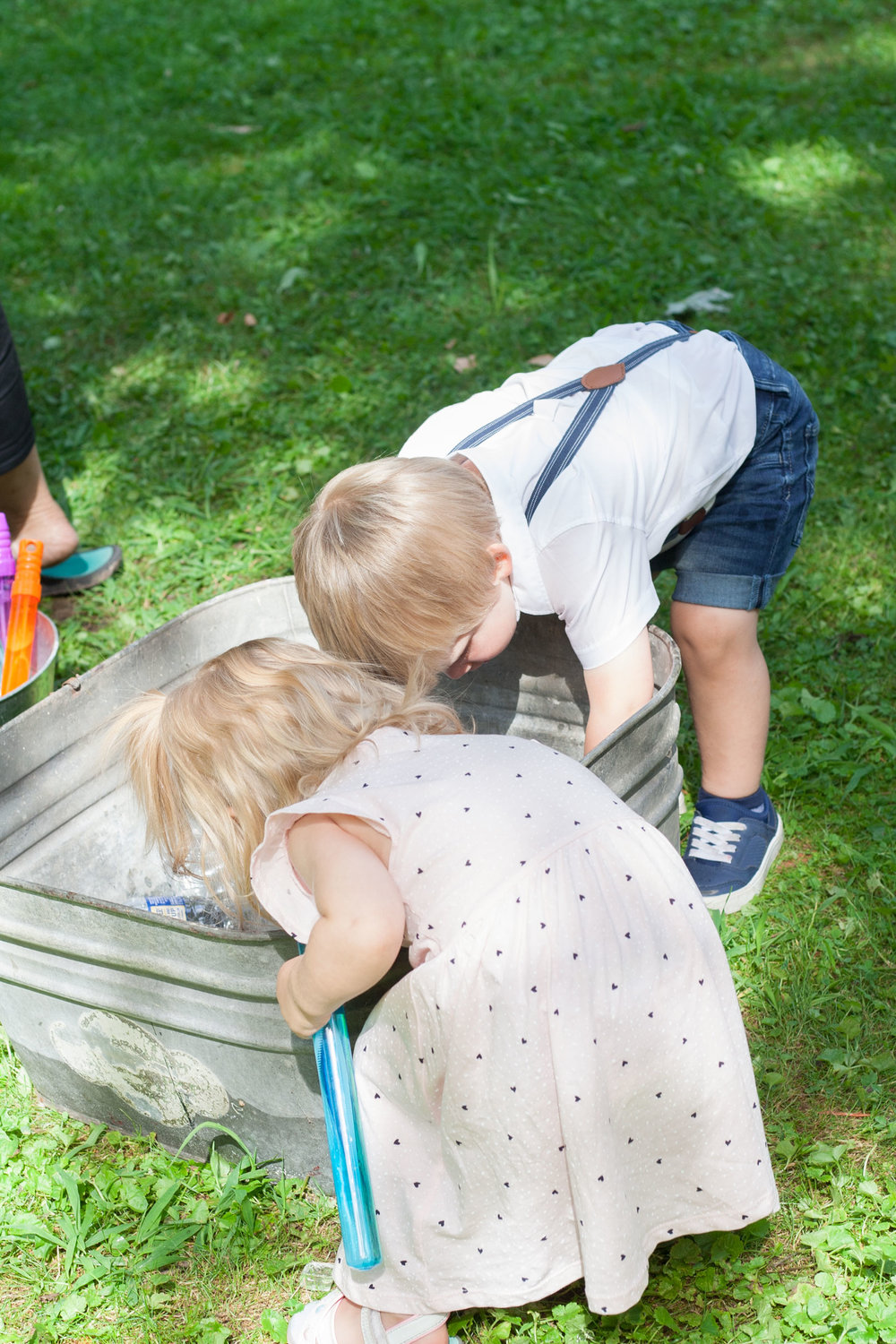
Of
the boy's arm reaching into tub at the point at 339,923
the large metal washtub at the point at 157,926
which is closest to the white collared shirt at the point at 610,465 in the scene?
the large metal washtub at the point at 157,926

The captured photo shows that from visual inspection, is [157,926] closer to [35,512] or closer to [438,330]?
[35,512]

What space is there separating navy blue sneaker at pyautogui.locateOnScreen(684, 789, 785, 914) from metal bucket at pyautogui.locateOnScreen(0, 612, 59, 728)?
107 centimetres

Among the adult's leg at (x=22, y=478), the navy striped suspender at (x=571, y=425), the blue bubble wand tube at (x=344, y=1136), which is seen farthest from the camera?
the adult's leg at (x=22, y=478)

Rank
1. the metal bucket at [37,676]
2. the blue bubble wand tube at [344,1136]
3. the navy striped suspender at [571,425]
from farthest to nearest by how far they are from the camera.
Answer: the metal bucket at [37,676]
the navy striped suspender at [571,425]
the blue bubble wand tube at [344,1136]

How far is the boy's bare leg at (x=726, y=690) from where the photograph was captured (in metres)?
1.87

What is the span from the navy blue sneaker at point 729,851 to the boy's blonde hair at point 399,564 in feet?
2.12

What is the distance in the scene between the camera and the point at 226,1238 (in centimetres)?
157

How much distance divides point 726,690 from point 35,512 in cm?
163

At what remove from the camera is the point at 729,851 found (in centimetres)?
197

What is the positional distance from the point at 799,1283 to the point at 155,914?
2.91ft

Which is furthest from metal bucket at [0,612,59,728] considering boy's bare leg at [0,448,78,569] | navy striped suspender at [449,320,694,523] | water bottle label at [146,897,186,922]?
navy striped suspender at [449,320,694,523]

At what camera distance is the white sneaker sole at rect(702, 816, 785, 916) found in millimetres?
1956

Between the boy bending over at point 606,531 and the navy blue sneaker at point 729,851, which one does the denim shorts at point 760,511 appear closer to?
the boy bending over at point 606,531

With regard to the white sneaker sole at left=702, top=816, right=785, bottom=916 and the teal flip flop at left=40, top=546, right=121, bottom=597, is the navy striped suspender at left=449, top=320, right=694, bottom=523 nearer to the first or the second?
the white sneaker sole at left=702, top=816, right=785, bottom=916
